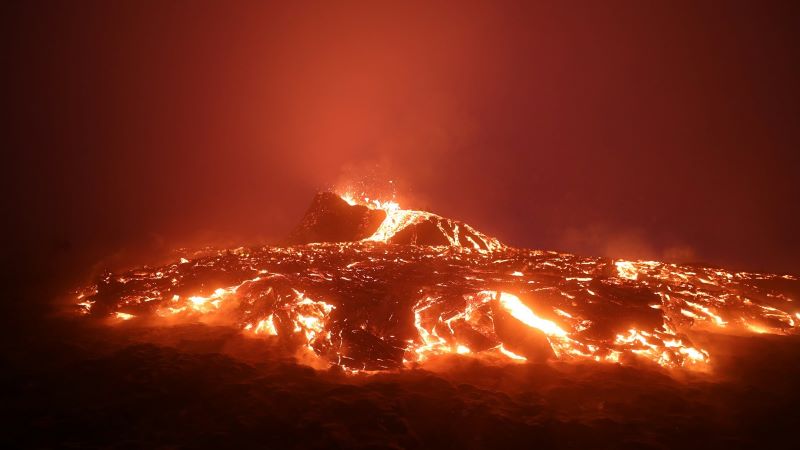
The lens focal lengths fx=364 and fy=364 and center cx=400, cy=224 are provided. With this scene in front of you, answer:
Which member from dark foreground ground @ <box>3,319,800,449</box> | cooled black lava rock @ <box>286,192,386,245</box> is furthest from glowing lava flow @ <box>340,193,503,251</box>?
dark foreground ground @ <box>3,319,800,449</box>

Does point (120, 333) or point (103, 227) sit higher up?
point (103, 227)

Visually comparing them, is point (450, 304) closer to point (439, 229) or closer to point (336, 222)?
point (439, 229)

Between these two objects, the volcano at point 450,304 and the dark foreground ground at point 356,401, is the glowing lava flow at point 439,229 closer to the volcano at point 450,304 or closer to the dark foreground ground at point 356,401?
the volcano at point 450,304

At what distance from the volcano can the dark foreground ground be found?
3.39 ft

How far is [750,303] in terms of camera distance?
1742 centimetres

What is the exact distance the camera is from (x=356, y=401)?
31.3 feet

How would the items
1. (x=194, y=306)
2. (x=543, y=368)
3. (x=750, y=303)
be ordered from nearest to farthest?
(x=543, y=368) → (x=194, y=306) → (x=750, y=303)

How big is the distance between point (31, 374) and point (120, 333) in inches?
134

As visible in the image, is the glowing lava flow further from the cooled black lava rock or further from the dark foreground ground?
the dark foreground ground

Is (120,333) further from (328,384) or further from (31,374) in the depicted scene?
(328,384)

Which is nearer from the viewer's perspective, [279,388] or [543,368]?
[279,388]

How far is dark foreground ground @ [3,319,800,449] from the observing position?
26.4 ft

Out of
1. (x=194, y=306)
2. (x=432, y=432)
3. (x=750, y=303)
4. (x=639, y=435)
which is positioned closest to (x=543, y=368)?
(x=639, y=435)

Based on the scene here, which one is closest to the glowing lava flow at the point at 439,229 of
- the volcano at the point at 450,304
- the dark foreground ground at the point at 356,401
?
the volcano at the point at 450,304
